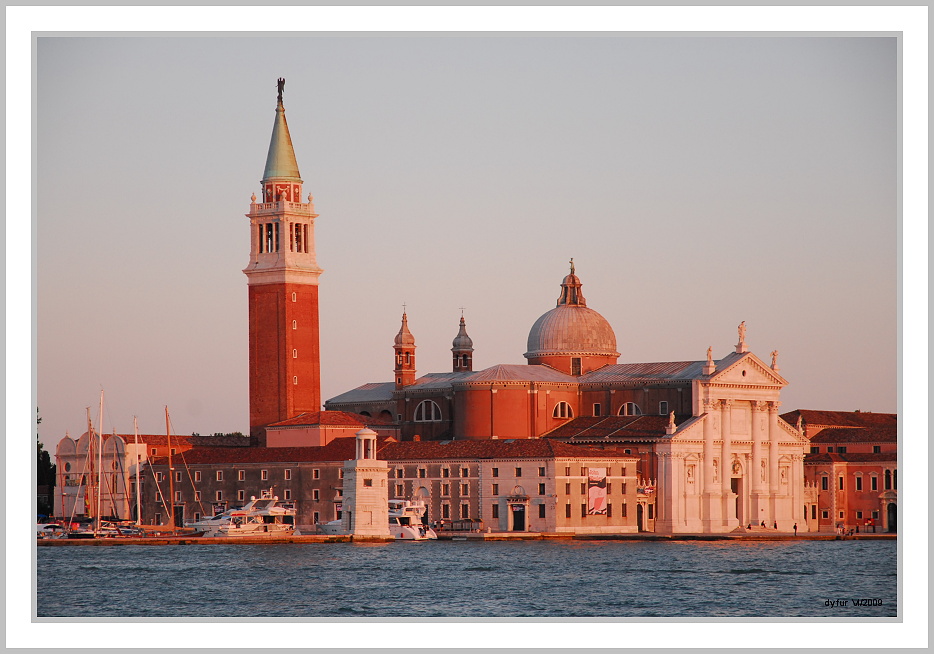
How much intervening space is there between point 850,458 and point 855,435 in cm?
197

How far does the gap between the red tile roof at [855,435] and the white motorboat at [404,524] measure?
19.6 metres

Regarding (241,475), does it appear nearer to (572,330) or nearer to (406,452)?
(406,452)

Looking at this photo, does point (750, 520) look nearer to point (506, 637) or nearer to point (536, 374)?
point (536, 374)

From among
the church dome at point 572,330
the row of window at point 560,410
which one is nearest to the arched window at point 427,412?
the row of window at point 560,410

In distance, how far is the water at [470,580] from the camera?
136 feet

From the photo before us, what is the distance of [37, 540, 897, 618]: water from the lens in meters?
41.3

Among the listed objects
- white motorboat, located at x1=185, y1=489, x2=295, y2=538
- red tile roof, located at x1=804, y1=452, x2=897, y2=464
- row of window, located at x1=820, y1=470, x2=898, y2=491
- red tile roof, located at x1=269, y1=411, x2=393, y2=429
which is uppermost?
red tile roof, located at x1=269, y1=411, x2=393, y2=429

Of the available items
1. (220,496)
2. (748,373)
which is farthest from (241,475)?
(748,373)

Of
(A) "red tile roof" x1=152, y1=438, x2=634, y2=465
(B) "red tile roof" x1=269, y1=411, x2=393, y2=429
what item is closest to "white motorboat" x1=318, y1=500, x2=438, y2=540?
(A) "red tile roof" x1=152, y1=438, x2=634, y2=465

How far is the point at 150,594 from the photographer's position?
1807 inches

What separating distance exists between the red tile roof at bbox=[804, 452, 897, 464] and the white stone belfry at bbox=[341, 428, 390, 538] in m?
19.9

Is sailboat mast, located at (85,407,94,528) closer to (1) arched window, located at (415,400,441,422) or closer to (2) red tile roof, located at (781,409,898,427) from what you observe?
(1) arched window, located at (415,400,441,422)

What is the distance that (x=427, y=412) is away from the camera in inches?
3260

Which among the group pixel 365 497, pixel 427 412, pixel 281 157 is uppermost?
pixel 281 157
